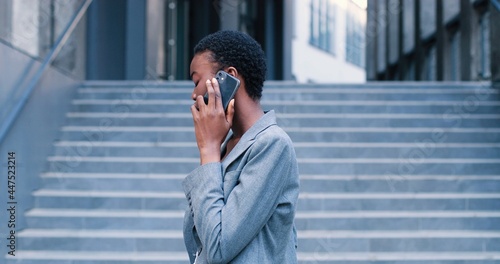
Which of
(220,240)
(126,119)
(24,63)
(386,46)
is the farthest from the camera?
(386,46)

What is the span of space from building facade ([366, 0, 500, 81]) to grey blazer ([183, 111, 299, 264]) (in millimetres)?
7492

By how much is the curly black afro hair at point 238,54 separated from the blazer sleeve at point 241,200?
0.15 metres

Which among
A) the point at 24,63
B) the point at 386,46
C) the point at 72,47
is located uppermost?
the point at 386,46

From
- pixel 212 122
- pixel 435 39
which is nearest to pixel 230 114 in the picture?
pixel 212 122

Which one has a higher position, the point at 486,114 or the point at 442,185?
the point at 486,114

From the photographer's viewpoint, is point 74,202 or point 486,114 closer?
point 74,202

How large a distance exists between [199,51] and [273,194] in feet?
1.16

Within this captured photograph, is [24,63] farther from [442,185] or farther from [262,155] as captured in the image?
[262,155]

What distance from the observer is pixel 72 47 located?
8797 millimetres

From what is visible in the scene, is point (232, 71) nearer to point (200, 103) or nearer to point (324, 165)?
point (200, 103)

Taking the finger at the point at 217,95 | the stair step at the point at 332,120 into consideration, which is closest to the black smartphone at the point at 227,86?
the finger at the point at 217,95

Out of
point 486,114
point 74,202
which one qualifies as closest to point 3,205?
point 74,202

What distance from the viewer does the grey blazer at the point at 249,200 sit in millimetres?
1319

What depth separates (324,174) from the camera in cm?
658
